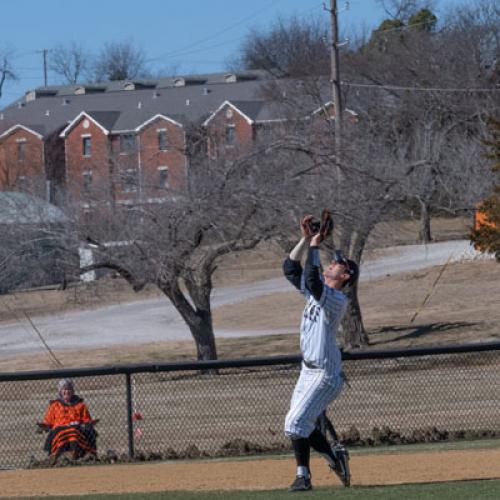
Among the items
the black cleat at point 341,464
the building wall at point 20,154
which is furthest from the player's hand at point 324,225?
the building wall at point 20,154

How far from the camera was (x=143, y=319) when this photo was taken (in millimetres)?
35812

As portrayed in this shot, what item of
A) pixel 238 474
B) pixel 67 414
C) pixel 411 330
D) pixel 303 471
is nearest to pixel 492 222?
pixel 411 330

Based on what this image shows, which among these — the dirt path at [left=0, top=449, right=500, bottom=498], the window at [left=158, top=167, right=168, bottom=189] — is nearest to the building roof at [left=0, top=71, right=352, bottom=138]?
the window at [left=158, top=167, right=168, bottom=189]

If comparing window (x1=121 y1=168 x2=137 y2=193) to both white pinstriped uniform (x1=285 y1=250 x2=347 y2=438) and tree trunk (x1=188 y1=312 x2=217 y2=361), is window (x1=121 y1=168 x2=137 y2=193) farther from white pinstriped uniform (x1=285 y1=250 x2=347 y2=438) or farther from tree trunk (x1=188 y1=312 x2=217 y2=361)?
white pinstriped uniform (x1=285 y1=250 x2=347 y2=438)

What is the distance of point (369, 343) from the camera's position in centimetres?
2766

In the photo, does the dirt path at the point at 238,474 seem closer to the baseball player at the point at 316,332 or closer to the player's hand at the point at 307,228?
the baseball player at the point at 316,332

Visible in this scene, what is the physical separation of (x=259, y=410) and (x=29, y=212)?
10178 mm

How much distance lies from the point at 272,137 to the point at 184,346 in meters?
7.68

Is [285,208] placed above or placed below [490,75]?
below

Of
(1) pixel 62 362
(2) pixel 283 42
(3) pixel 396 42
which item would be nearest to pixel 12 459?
(1) pixel 62 362

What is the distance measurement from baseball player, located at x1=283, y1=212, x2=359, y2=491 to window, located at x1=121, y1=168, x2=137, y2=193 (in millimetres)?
14033

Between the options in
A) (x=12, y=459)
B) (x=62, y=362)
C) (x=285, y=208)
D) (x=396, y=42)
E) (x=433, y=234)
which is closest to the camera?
(x=12, y=459)

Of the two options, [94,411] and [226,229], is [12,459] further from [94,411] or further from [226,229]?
[226,229]

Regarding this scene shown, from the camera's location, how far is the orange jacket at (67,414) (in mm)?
12297
